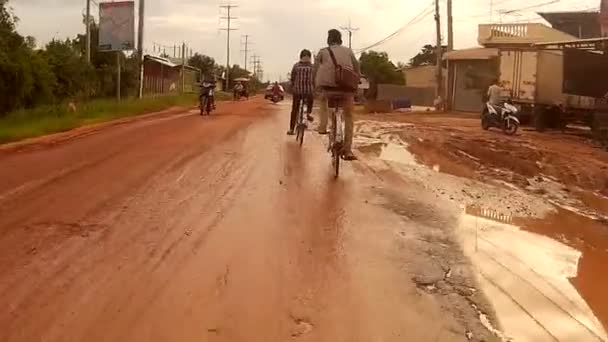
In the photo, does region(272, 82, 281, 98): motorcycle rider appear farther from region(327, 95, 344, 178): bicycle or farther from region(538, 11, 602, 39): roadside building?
region(327, 95, 344, 178): bicycle

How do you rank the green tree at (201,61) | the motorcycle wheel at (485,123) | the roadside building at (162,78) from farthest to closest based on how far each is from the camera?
the green tree at (201,61), the roadside building at (162,78), the motorcycle wheel at (485,123)

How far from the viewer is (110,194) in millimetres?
8430

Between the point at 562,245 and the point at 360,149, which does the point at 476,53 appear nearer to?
the point at 360,149

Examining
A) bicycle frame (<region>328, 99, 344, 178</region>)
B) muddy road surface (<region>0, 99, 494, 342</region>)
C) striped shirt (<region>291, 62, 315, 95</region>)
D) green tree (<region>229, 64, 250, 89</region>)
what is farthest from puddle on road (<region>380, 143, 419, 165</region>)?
green tree (<region>229, 64, 250, 89</region>)

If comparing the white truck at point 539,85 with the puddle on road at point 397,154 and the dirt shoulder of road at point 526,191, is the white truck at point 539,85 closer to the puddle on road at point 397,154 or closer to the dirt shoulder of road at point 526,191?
the dirt shoulder of road at point 526,191

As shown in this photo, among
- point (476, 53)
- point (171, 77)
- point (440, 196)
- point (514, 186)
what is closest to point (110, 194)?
point (440, 196)

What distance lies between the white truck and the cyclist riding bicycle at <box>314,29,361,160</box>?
52.6 ft

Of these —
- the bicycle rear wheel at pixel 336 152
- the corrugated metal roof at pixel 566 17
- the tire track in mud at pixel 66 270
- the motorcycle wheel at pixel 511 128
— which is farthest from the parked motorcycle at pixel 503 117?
the corrugated metal roof at pixel 566 17

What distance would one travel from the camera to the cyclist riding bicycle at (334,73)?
10.3 meters

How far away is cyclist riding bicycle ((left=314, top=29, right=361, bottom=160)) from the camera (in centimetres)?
1032

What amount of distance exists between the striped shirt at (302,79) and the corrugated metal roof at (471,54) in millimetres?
27185

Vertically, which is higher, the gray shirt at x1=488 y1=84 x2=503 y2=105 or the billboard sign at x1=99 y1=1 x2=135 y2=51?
the billboard sign at x1=99 y1=1 x2=135 y2=51

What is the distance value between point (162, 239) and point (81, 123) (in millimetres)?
16001

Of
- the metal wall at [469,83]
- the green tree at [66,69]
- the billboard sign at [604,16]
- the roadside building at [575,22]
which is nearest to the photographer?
the billboard sign at [604,16]
